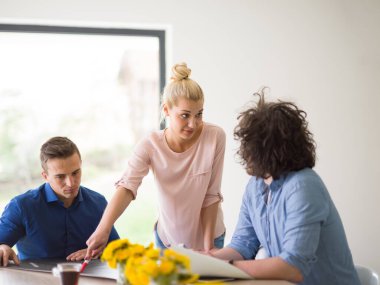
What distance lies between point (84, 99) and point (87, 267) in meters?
2.13

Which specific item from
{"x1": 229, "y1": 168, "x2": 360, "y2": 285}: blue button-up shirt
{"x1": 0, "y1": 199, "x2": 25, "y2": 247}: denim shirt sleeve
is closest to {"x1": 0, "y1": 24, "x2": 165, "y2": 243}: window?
{"x1": 0, "y1": 199, "x2": 25, "y2": 247}: denim shirt sleeve

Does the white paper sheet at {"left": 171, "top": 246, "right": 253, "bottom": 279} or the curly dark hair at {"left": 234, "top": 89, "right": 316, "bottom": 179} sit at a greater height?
the curly dark hair at {"left": 234, "top": 89, "right": 316, "bottom": 179}

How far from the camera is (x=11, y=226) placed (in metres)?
2.34

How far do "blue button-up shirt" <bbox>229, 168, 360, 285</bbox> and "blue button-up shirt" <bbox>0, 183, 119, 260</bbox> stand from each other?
0.77 m

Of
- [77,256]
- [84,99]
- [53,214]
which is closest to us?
[77,256]

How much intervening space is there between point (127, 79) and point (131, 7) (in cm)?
53

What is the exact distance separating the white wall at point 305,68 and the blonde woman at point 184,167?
53.1 inches

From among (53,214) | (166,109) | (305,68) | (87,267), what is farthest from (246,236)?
(305,68)

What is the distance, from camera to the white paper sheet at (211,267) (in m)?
1.71

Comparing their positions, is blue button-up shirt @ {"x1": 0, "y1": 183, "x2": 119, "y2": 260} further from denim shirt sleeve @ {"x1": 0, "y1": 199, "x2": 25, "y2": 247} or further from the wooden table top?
the wooden table top

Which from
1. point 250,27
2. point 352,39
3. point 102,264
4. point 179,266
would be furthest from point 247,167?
point 352,39

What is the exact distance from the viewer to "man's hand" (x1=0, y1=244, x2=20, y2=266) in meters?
2.10

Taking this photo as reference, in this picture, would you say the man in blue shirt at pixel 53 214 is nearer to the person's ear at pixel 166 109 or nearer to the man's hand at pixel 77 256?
the man's hand at pixel 77 256

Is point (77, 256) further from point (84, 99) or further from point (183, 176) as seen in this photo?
point (84, 99)
